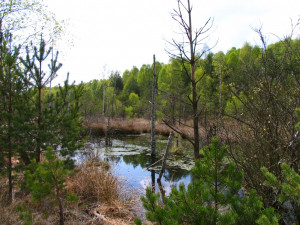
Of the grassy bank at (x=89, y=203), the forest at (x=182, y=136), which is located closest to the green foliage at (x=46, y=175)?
the forest at (x=182, y=136)

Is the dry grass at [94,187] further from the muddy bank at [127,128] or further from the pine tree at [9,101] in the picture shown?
the muddy bank at [127,128]

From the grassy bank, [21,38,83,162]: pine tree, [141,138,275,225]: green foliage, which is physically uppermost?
[21,38,83,162]: pine tree

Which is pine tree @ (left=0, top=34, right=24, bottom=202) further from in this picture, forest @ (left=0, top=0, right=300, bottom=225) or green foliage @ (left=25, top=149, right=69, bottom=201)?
green foliage @ (left=25, top=149, right=69, bottom=201)

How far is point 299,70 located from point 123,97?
122 ft

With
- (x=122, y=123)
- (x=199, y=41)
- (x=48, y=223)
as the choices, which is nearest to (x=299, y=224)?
(x=199, y=41)

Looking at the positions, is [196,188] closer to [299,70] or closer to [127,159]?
[299,70]

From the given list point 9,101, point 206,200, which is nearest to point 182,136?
point 206,200

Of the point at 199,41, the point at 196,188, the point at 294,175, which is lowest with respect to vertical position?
the point at 196,188

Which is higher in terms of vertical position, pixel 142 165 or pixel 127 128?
pixel 127 128

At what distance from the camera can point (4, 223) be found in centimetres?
379

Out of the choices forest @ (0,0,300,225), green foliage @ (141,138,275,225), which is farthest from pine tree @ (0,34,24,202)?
green foliage @ (141,138,275,225)

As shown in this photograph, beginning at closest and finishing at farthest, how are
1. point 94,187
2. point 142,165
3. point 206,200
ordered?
1. point 206,200
2. point 94,187
3. point 142,165

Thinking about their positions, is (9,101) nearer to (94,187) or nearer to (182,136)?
(94,187)

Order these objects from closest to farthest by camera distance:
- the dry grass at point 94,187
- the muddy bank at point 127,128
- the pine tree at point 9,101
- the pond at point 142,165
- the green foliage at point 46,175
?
the green foliage at point 46,175
the pine tree at point 9,101
the dry grass at point 94,187
the pond at point 142,165
the muddy bank at point 127,128
